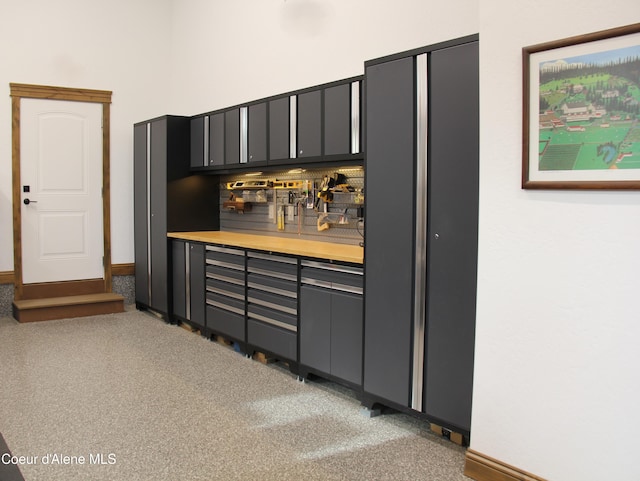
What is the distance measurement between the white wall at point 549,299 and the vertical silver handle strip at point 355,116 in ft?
4.60

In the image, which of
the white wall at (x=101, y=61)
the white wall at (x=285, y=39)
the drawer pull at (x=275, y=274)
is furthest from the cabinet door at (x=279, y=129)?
the white wall at (x=101, y=61)

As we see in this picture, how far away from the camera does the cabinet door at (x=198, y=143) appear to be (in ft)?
18.0

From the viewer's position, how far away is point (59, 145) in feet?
20.0

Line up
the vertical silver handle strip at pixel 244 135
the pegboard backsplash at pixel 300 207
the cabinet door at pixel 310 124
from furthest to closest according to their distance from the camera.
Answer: the vertical silver handle strip at pixel 244 135 → the pegboard backsplash at pixel 300 207 → the cabinet door at pixel 310 124

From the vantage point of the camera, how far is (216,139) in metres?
5.27

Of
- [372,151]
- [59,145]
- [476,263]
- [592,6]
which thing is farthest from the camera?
[59,145]

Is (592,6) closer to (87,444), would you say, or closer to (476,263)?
(476,263)

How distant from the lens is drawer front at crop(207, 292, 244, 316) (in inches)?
176

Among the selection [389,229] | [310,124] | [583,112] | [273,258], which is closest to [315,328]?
[273,258]

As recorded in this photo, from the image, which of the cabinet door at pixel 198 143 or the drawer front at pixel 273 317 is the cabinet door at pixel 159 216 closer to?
the cabinet door at pixel 198 143

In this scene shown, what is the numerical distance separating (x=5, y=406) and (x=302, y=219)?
256cm

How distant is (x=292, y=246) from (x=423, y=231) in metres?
1.44

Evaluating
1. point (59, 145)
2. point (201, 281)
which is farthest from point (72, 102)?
point (201, 281)

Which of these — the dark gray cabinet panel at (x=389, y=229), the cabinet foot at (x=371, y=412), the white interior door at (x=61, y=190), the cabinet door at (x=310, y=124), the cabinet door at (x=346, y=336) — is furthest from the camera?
the white interior door at (x=61, y=190)
